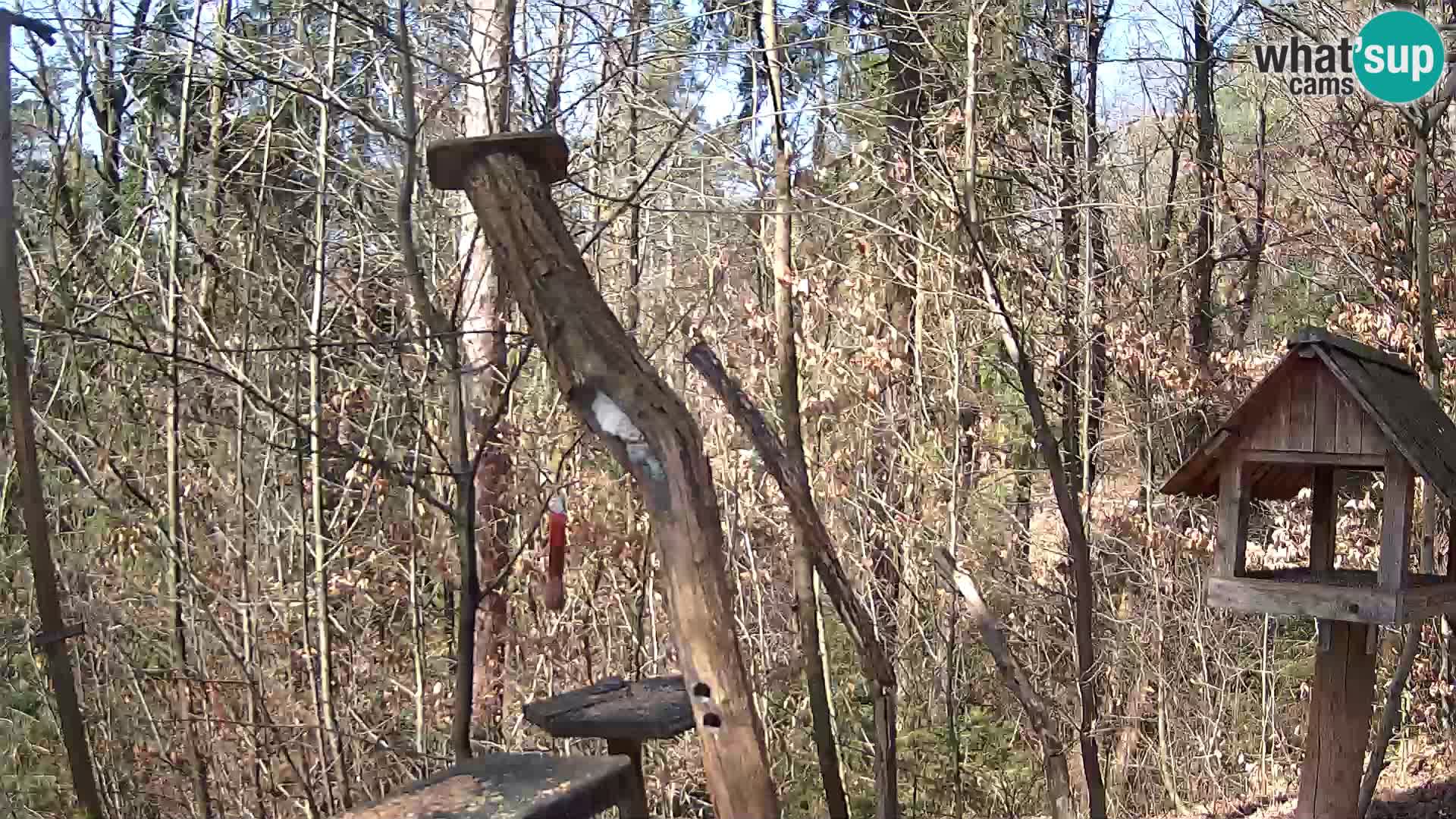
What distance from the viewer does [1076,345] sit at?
608cm

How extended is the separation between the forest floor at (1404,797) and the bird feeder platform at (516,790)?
10.4ft

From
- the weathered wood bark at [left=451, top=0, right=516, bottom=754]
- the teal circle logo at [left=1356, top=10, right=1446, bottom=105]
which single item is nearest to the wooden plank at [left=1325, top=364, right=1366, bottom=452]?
the teal circle logo at [left=1356, top=10, right=1446, bottom=105]

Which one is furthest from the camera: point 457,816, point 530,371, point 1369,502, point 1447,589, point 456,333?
point 1369,502

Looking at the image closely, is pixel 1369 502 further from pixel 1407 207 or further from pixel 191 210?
pixel 191 210

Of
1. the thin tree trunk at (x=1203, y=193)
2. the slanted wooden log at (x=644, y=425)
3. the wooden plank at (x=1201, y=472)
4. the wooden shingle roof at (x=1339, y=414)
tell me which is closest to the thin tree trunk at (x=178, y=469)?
the slanted wooden log at (x=644, y=425)

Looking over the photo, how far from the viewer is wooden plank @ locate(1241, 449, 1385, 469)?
114 inches

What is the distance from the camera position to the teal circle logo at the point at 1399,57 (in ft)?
15.6

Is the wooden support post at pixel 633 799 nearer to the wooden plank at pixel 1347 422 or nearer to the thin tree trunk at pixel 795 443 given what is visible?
the thin tree trunk at pixel 795 443

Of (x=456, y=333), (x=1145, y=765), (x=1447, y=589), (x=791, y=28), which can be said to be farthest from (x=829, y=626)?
(x=456, y=333)

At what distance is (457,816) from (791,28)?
4.51m

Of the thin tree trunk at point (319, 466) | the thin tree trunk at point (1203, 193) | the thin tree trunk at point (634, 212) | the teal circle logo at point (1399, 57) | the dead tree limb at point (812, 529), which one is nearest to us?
the dead tree limb at point (812, 529)

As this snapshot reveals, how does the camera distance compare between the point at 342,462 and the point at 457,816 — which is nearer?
the point at 457,816

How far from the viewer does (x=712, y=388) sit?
12.3ft

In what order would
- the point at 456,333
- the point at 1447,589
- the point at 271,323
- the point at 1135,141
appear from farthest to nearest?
the point at 1135,141, the point at 271,323, the point at 1447,589, the point at 456,333
